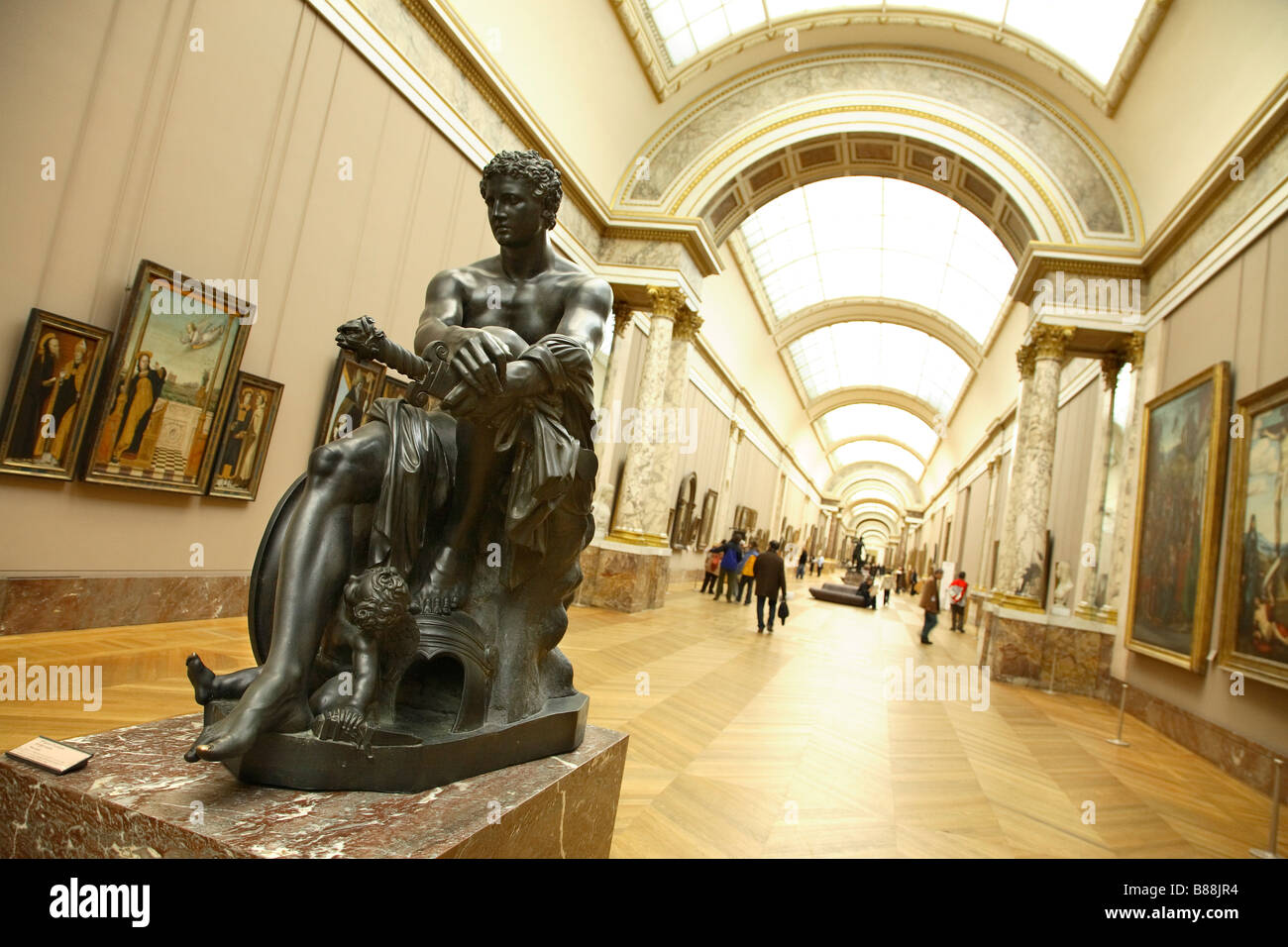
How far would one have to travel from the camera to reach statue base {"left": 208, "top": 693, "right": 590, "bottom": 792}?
67.9 inches

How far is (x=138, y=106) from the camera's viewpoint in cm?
516

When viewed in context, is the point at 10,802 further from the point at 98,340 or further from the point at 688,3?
the point at 688,3

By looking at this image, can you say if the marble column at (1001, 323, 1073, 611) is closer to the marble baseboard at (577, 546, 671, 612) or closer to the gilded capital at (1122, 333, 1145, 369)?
the gilded capital at (1122, 333, 1145, 369)

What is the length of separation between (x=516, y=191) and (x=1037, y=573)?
10901mm

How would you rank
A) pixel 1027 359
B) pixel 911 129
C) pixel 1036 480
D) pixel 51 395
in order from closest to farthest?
pixel 51 395 → pixel 1036 480 → pixel 1027 359 → pixel 911 129

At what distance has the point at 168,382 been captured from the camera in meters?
5.54

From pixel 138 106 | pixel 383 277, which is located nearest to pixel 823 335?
pixel 383 277

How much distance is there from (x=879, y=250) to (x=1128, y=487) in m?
13.7

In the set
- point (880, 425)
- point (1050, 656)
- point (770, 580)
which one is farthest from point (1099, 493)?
point (880, 425)

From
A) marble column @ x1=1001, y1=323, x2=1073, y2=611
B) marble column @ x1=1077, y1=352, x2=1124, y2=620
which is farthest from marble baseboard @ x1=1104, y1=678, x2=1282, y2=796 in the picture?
marble column @ x1=1077, y1=352, x2=1124, y2=620

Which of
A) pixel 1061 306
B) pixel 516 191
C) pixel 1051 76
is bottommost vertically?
pixel 516 191

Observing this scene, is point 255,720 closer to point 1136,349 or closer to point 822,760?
point 822,760

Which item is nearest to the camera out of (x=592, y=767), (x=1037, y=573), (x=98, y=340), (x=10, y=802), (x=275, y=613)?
(x=10, y=802)

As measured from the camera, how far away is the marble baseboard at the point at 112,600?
4.84m
